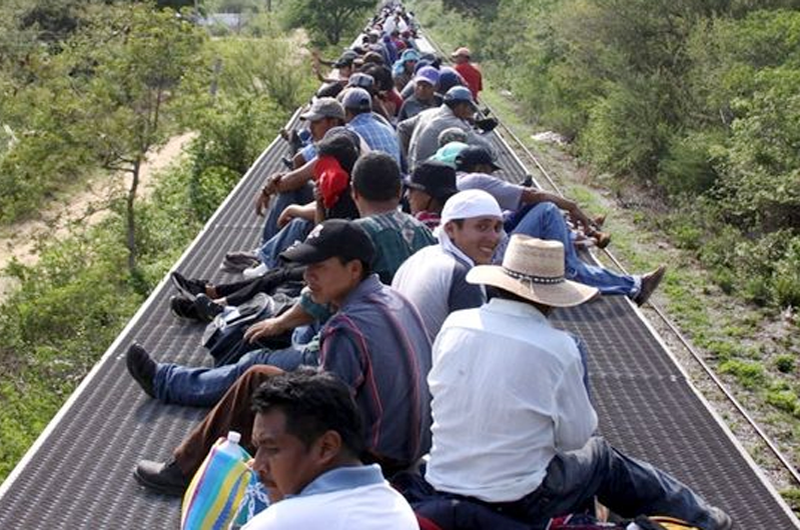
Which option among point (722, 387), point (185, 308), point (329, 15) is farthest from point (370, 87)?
point (329, 15)

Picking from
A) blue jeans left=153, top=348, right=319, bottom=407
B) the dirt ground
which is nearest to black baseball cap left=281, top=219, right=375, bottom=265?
blue jeans left=153, top=348, right=319, bottom=407

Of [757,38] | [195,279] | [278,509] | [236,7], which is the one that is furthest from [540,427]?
[236,7]

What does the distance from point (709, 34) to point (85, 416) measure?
41.4ft

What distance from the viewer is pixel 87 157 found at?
17.9 meters

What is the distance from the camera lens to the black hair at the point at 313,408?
2.76m

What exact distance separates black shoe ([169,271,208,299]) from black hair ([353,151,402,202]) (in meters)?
1.60

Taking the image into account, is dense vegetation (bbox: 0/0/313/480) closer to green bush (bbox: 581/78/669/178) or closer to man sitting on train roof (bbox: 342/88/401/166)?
green bush (bbox: 581/78/669/178)

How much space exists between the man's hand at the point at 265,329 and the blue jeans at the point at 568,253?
2.04 meters

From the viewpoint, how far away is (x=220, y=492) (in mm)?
3592

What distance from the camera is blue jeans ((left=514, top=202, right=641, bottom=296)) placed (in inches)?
259

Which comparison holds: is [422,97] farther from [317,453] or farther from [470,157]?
[317,453]

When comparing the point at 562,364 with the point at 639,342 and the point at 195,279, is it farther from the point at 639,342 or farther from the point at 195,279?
the point at 195,279

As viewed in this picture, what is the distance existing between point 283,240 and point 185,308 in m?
0.79

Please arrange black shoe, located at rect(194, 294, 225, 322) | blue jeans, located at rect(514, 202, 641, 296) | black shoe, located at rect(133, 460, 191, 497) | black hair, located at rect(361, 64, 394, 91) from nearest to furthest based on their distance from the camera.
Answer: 1. black shoe, located at rect(133, 460, 191, 497)
2. black shoe, located at rect(194, 294, 225, 322)
3. blue jeans, located at rect(514, 202, 641, 296)
4. black hair, located at rect(361, 64, 394, 91)
